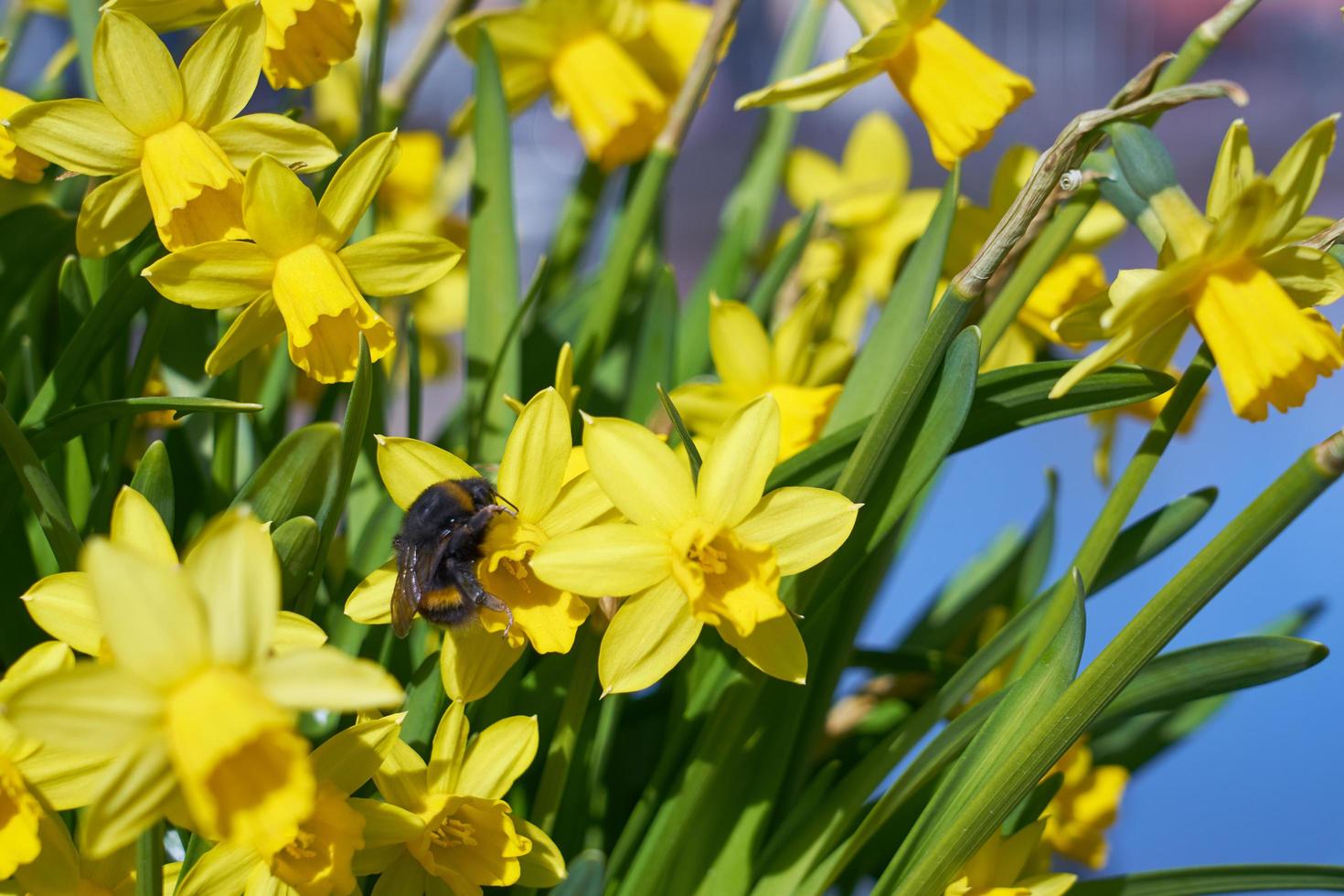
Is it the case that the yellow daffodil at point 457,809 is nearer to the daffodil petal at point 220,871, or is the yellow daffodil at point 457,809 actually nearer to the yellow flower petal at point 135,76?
the daffodil petal at point 220,871

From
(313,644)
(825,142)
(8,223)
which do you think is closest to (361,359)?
(313,644)

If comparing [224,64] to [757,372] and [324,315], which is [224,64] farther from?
[757,372]

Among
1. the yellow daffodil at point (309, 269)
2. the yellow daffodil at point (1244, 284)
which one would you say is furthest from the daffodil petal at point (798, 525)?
the yellow daffodil at point (309, 269)

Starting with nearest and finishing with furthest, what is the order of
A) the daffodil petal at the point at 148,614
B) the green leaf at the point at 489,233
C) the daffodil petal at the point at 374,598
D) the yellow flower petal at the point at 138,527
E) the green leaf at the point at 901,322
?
the daffodil petal at the point at 148,614 < the yellow flower petal at the point at 138,527 < the daffodil petal at the point at 374,598 < the green leaf at the point at 901,322 < the green leaf at the point at 489,233

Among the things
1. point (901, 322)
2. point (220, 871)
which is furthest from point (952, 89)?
point (220, 871)

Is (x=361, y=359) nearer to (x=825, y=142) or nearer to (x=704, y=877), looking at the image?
(x=704, y=877)

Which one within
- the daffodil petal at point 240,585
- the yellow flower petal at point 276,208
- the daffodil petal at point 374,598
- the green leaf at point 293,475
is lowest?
the daffodil petal at point 374,598

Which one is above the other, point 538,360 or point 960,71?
point 960,71
